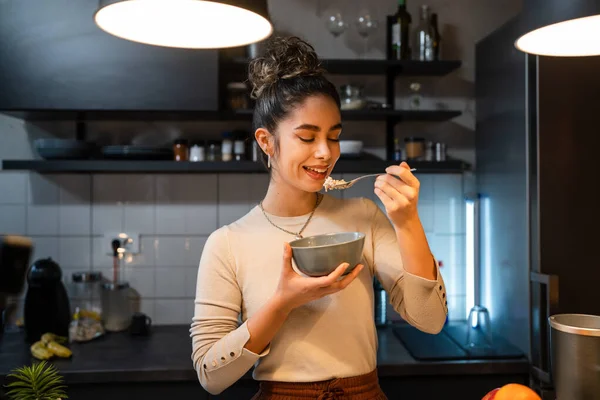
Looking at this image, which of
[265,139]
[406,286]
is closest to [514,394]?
[406,286]

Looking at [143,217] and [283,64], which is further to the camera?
[143,217]

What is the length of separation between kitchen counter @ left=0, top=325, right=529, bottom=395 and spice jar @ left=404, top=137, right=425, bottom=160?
2.68 ft

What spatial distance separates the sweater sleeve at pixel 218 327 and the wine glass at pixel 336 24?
56.0 inches

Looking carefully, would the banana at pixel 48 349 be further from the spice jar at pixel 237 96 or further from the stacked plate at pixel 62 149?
the spice jar at pixel 237 96

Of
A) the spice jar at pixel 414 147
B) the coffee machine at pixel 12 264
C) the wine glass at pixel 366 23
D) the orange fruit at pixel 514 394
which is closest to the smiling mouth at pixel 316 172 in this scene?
the orange fruit at pixel 514 394

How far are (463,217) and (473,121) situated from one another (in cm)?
46

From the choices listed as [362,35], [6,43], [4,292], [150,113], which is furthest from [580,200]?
[4,292]

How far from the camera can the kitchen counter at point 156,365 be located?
1.85 meters

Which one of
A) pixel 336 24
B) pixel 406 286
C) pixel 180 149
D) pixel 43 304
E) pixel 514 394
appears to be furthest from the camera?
pixel 336 24

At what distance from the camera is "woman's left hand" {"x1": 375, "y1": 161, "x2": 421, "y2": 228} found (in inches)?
42.2

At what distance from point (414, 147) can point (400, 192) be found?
1373mm

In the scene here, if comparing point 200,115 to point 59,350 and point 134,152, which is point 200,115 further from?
point 59,350

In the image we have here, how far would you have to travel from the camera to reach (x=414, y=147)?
2396 mm

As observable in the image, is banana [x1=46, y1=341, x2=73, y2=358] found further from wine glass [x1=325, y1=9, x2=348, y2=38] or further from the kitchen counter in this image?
wine glass [x1=325, y1=9, x2=348, y2=38]
